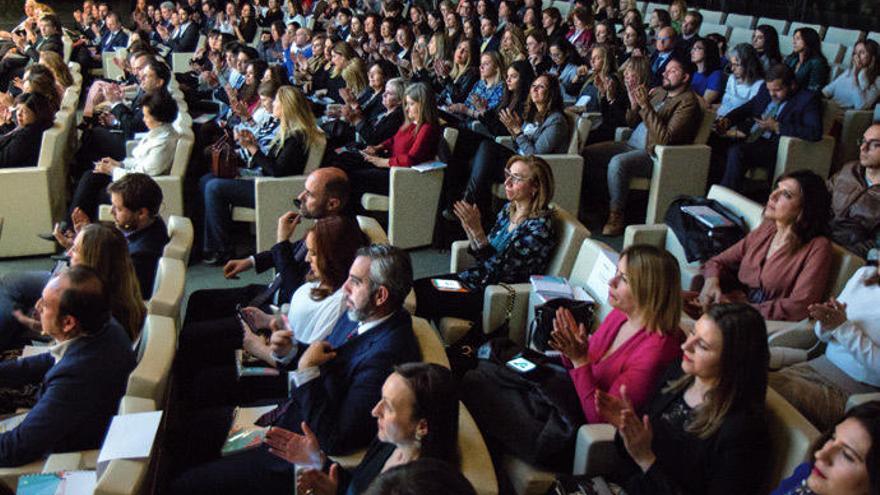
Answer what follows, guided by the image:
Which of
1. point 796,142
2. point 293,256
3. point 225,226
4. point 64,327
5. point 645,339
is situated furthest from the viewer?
point 796,142

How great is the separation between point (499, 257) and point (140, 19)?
10.7m

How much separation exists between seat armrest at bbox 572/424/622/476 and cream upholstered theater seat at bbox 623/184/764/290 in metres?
1.54

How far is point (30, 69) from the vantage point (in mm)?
5656

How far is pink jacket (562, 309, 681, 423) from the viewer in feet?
8.23

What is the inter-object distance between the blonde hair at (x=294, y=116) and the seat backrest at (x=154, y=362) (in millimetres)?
2389

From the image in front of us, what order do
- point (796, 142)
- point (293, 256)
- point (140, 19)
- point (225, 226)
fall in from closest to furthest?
point (293, 256) → point (225, 226) → point (796, 142) → point (140, 19)

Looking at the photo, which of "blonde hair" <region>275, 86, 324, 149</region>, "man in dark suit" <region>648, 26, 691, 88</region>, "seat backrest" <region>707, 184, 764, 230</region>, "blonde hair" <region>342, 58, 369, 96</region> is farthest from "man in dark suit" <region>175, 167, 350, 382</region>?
"man in dark suit" <region>648, 26, 691, 88</region>

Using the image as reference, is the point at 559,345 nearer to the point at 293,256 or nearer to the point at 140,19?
the point at 293,256

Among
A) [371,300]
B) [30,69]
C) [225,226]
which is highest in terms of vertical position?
[30,69]

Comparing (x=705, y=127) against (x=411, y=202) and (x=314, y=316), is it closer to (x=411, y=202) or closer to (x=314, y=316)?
(x=411, y=202)

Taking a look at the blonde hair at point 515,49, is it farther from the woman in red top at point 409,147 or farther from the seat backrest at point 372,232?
the seat backrest at point 372,232

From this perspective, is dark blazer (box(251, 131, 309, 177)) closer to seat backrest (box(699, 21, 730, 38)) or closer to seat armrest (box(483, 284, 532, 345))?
seat armrest (box(483, 284, 532, 345))

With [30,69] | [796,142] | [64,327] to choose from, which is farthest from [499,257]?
[30,69]

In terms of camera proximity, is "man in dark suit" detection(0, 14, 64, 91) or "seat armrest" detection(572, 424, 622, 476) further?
"man in dark suit" detection(0, 14, 64, 91)
